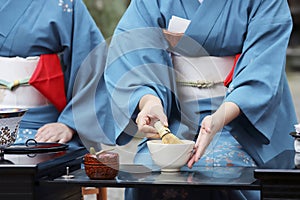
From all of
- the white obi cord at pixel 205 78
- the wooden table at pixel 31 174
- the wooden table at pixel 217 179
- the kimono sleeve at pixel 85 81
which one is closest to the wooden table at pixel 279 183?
the wooden table at pixel 217 179

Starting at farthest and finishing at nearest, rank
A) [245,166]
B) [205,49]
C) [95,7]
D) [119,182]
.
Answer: [95,7] < [205,49] < [245,166] < [119,182]

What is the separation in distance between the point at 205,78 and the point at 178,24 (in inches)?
9.2

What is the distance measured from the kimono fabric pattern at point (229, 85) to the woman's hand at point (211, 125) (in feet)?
0.12

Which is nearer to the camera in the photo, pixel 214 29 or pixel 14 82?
pixel 214 29

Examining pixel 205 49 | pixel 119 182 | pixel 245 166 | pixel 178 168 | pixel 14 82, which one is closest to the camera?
pixel 119 182

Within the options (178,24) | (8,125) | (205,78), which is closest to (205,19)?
(178,24)

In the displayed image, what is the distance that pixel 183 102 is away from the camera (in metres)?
2.74

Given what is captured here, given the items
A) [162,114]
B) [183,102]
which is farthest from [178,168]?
[183,102]

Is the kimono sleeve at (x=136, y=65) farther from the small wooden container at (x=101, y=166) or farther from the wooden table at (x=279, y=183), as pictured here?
the wooden table at (x=279, y=183)

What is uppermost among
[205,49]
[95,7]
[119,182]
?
[205,49]

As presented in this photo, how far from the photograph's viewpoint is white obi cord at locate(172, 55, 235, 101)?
273 cm

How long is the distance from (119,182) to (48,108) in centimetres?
110

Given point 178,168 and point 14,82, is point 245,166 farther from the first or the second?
point 14,82

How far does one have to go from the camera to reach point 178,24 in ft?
9.00
